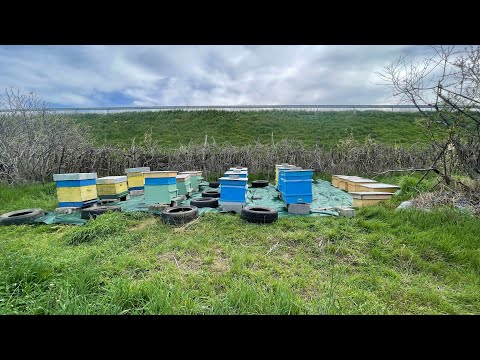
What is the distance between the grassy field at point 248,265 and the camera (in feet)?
6.85

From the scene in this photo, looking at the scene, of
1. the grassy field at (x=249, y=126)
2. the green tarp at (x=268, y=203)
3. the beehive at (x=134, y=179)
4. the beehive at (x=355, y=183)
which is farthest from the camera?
the grassy field at (x=249, y=126)

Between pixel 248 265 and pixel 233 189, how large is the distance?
102 inches

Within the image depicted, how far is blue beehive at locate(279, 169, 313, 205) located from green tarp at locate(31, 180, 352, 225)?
1.31 feet

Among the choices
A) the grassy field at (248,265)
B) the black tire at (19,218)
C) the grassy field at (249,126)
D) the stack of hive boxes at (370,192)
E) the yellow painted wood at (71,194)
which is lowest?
the grassy field at (248,265)

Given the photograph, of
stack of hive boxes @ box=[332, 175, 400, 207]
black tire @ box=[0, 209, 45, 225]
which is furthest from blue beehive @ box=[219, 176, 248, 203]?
black tire @ box=[0, 209, 45, 225]

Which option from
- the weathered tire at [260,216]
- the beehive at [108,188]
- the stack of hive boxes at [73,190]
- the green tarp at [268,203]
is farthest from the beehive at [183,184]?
the weathered tire at [260,216]

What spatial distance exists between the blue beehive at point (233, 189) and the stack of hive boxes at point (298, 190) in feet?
3.72

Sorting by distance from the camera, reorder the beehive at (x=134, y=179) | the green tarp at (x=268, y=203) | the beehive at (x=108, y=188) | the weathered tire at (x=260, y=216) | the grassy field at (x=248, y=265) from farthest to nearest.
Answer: the beehive at (x=134, y=179) → the beehive at (x=108, y=188) → the green tarp at (x=268, y=203) → the weathered tire at (x=260, y=216) → the grassy field at (x=248, y=265)

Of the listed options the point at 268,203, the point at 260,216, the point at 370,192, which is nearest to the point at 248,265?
the point at 260,216

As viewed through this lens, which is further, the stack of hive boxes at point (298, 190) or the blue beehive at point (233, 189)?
the stack of hive boxes at point (298, 190)

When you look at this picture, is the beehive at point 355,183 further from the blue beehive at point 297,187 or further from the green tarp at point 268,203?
the blue beehive at point 297,187
